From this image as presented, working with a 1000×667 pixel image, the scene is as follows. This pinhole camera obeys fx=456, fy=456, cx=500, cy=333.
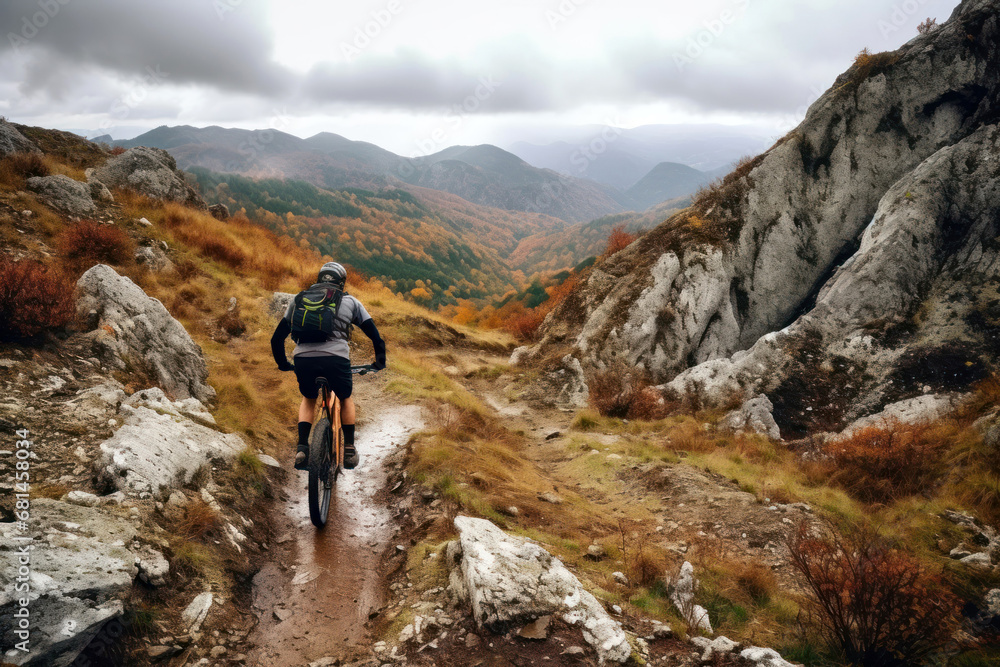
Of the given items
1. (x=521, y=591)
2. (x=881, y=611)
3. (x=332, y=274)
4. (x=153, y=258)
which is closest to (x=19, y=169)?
(x=153, y=258)

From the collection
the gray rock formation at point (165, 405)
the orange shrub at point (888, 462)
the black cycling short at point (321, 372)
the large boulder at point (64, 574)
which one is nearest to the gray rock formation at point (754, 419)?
the orange shrub at point (888, 462)

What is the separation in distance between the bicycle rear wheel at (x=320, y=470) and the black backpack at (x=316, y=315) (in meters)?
1.17

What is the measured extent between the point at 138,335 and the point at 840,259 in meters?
20.8

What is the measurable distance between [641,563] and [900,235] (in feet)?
44.8

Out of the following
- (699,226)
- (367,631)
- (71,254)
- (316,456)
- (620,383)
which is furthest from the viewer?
(699,226)

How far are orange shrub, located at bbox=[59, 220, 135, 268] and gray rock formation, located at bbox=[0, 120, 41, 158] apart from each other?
20.8 feet

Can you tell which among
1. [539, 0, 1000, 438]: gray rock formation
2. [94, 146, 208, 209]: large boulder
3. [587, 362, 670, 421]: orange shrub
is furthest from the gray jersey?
[94, 146, 208, 209]: large boulder

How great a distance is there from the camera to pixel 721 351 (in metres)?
16.9

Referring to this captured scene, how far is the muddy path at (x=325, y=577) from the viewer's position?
4.12m

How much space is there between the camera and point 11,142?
53.6 feet

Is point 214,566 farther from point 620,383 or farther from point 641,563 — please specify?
point 620,383

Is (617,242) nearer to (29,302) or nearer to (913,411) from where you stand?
(913,411)

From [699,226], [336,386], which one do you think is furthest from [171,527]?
[699,226]

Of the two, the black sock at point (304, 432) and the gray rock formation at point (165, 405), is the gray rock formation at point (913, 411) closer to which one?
the black sock at point (304, 432)
